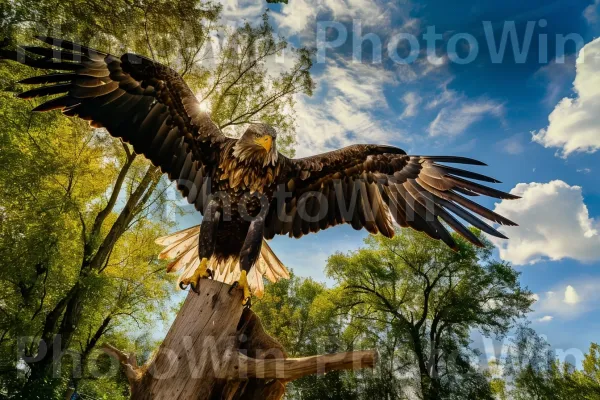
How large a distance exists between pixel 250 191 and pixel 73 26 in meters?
7.81

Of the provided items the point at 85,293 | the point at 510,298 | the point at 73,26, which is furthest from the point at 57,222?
the point at 510,298

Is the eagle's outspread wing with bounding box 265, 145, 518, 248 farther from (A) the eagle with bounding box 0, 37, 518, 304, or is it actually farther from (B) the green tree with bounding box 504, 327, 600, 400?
(B) the green tree with bounding box 504, 327, 600, 400

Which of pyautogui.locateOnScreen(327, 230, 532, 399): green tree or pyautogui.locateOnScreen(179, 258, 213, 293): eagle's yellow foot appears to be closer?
pyautogui.locateOnScreen(179, 258, 213, 293): eagle's yellow foot

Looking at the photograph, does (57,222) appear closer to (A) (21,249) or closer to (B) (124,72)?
(A) (21,249)

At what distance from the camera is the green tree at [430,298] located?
21.1m

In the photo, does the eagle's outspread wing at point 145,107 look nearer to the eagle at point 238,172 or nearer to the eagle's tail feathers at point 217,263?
the eagle at point 238,172

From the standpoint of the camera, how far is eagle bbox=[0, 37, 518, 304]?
383cm

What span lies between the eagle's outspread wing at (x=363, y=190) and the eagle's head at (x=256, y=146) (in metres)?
0.30

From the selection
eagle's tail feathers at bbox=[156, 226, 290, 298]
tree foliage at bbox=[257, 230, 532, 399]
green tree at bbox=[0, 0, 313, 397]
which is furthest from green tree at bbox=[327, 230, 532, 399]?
eagle's tail feathers at bbox=[156, 226, 290, 298]

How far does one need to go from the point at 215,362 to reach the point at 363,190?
A: 2.54 meters

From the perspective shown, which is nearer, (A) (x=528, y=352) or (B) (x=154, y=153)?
(B) (x=154, y=153)

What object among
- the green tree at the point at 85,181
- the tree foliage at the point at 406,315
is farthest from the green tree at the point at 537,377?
the green tree at the point at 85,181

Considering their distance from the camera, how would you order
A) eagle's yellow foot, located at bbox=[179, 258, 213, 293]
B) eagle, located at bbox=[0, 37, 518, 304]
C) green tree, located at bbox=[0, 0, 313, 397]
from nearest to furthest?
1. eagle's yellow foot, located at bbox=[179, 258, 213, 293]
2. eagle, located at bbox=[0, 37, 518, 304]
3. green tree, located at bbox=[0, 0, 313, 397]

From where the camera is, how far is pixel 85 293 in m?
11.2
